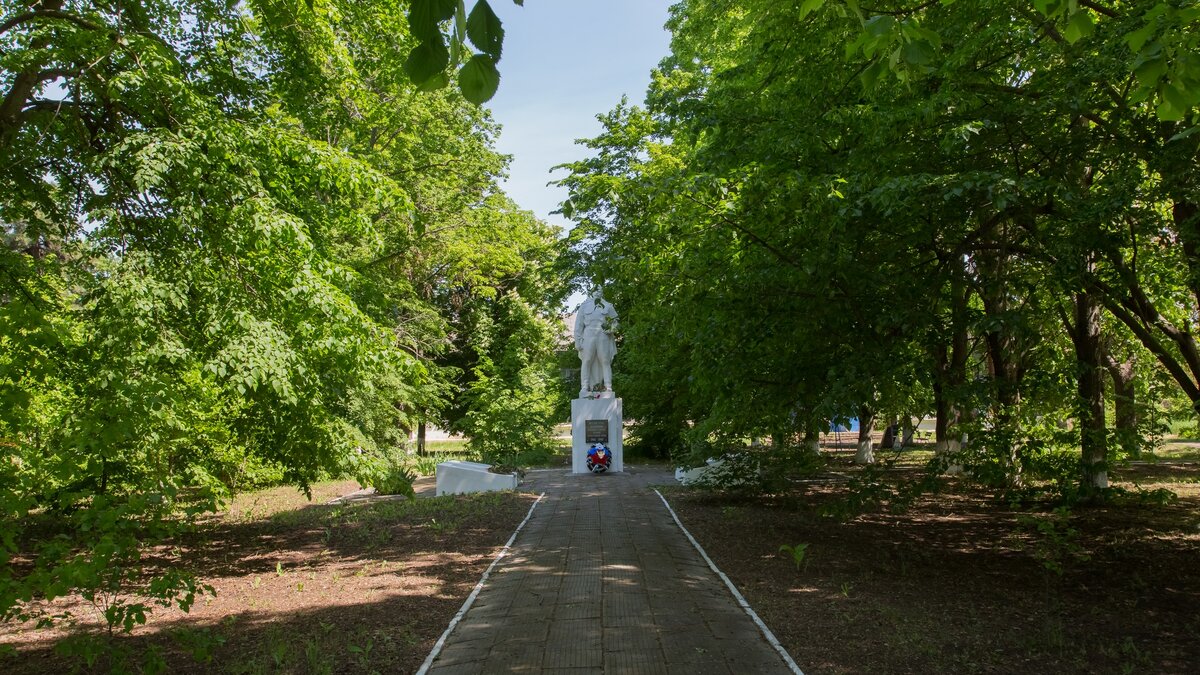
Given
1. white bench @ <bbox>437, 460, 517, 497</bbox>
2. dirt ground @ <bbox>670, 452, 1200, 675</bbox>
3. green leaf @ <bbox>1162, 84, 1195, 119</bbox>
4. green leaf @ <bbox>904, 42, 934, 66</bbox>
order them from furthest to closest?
white bench @ <bbox>437, 460, 517, 497</bbox>, dirt ground @ <bbox>670, 452, 1200, 675</bbox>, green leaf @ <bbox>1162, 84, 1195, 119</bbox>, green leaf @ <bbox>904, 42, 934, 66</bbox>

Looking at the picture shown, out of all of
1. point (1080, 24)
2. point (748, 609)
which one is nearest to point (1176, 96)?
point (1080, 24)

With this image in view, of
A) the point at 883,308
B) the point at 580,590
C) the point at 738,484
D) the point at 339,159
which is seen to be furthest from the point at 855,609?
the point at 339,159

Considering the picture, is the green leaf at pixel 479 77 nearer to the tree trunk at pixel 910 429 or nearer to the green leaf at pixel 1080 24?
the green leaf at pixel 1080 24

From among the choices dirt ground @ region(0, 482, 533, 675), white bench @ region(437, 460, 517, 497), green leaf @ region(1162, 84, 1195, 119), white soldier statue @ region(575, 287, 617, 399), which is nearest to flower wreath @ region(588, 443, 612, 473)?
white soldier statue @ region(575, 287, 617, 399)

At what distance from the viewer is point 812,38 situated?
31.1 feet

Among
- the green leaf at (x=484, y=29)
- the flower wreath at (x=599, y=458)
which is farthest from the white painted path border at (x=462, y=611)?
the flower wreath at (x=599, y=458)

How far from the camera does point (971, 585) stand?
732 cm

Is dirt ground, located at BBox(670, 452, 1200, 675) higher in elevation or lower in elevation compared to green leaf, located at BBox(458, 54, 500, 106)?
lower

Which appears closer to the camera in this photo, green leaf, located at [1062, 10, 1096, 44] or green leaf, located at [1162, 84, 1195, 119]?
green leaf, located at [1062, 10, 1096, 44]

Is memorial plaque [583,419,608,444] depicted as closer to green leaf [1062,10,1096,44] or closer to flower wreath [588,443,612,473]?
flower wreath [588,443,612,473]

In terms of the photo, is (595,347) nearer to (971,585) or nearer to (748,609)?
(971,585)

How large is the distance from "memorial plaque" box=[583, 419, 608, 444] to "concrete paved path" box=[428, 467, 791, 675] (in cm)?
876

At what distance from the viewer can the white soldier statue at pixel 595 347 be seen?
62.7 ft

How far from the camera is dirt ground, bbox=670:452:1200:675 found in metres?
5.15
